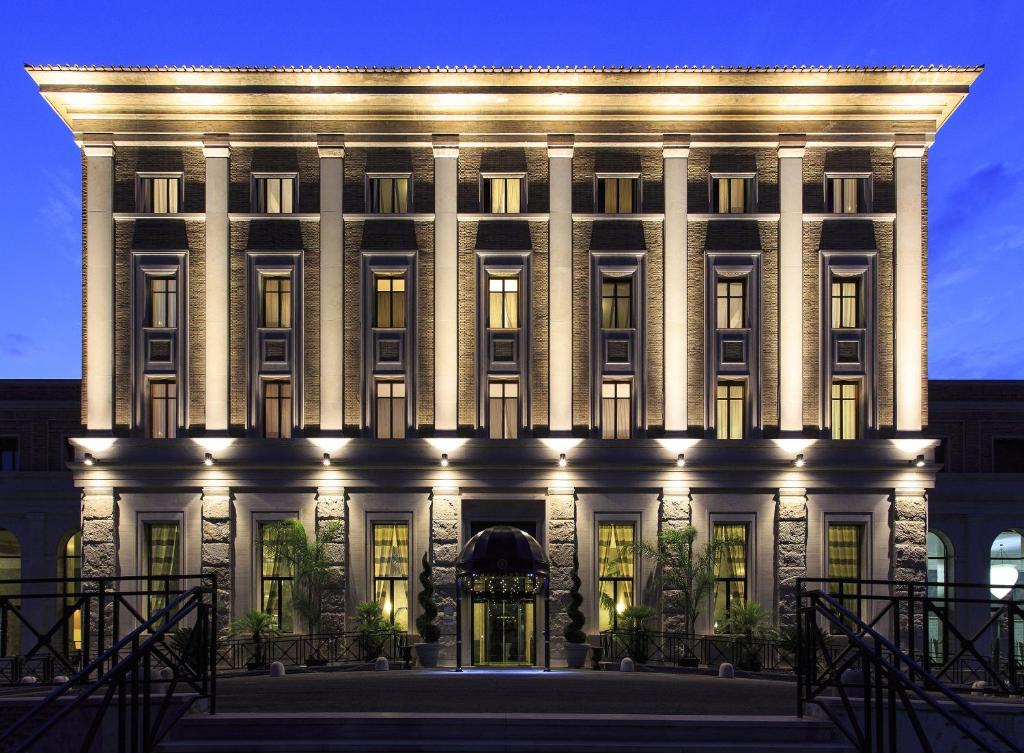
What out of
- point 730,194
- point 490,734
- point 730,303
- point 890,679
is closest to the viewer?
point 890,679

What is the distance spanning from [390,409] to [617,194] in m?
9.79

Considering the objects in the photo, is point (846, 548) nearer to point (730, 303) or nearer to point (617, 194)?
point (730, 303)

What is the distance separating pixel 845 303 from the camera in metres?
36.5

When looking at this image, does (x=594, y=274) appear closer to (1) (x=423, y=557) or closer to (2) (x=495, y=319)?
(2) (x=495, y=319)

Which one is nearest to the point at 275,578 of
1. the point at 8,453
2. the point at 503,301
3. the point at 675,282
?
the point at 503,301

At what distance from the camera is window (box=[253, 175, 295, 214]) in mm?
36625

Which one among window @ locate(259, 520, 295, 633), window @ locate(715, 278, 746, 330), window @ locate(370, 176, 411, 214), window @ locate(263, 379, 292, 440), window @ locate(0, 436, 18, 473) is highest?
window @ locate(370, 176, 411, 214)

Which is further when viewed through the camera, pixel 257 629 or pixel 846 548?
pixel 846 548

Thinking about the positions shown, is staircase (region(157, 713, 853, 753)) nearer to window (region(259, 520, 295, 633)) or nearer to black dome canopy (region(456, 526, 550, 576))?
black dome canopy (region(456, 526, 550, 576))

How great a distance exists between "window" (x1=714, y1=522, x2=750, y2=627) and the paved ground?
10957mm

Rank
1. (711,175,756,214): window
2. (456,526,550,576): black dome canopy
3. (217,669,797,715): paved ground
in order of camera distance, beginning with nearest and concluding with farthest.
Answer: (217,669,797,715): paved ground → (456,526,550,576): black dome canopy → (711,175,756,214): window

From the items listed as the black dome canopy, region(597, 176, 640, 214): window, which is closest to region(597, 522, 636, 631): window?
the black dome canopy

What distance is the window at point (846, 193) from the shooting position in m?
36.7

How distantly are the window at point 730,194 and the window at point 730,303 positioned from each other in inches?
89.5
